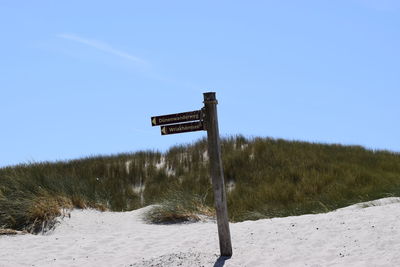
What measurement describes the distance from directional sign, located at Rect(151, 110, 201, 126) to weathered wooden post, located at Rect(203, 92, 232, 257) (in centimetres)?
17

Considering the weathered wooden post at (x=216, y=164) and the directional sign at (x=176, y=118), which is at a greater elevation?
the directional sign at (x=176, y=118)

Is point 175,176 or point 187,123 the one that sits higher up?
point 187,123

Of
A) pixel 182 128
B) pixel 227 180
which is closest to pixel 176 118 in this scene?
pixel 182 128

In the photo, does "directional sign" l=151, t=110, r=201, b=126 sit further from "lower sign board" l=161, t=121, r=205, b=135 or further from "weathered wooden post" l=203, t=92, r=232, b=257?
"weathered wooden post" l=203, t=92, r=232, b=257

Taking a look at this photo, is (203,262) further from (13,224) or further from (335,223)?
(13,224)

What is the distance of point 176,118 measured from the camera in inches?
403

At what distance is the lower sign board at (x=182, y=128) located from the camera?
1010 cm

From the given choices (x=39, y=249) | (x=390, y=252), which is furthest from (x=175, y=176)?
(x=390, y=252)

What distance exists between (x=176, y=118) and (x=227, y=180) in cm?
993

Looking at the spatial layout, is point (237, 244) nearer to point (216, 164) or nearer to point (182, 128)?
point (216, 164)

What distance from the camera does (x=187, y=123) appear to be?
10188 millimetres

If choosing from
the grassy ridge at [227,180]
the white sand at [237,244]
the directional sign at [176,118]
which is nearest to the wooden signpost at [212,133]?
the directional sign at [176,118]

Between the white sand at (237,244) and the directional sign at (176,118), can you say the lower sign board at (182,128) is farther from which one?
the white sand at (237,244)

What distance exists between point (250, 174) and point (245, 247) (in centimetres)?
926
